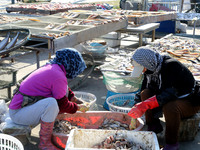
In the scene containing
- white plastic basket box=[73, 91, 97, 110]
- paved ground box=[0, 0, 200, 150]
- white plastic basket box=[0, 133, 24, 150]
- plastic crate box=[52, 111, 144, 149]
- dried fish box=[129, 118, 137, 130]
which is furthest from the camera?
white plastic basket box=[73, 91, 97, 110]

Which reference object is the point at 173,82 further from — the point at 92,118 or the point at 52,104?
the point at 52,104

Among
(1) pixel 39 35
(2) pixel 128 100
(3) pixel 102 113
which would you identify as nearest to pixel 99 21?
(1) pixel 39 35

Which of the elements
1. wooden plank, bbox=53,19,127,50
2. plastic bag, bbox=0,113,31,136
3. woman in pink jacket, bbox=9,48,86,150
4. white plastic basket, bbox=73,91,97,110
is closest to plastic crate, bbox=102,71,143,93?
white plastic basket, bbox=73,91,97,110

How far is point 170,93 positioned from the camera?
2.75 metres

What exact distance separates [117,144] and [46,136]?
80 centimetres

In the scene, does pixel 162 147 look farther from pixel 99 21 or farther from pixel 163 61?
pixel 99 21

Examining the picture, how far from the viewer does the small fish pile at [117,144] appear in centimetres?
247

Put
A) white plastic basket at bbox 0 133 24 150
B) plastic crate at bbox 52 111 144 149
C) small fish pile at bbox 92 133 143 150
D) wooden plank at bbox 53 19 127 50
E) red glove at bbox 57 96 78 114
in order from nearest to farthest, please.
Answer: white plastic basket at bbox 0 133 24 150
small fish pile at bbox 92 133 143 150
red glove at bbox 57 96 78 114
plastic crate at bbox 52 111 144 149
wooden plank at bbox 53 19 127 50

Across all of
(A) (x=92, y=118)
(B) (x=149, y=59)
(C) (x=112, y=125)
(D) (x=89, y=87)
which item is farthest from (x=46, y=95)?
(D) (x=89, y=87)

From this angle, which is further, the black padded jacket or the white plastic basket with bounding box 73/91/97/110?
the white plastic basket with bounding box 73/91/97/110

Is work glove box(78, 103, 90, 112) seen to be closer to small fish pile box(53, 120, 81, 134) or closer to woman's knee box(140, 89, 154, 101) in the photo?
small fish pile box(53, 120, 81, 134)

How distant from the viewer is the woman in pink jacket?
8.88 feet

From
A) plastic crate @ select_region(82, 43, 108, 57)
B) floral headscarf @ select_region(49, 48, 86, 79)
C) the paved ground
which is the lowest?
the paved ground

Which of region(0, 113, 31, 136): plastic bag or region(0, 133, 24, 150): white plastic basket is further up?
Answer: region(0, 133, 24, 150): white plastic basket
